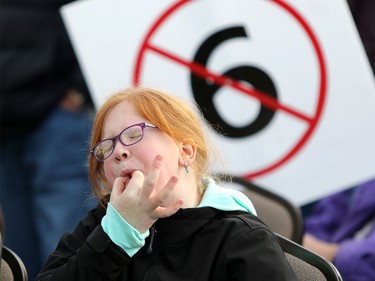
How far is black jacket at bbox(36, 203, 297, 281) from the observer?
6.62ft

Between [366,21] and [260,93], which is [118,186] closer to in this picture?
[260,93]

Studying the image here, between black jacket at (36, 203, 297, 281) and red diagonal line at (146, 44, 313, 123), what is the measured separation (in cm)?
124

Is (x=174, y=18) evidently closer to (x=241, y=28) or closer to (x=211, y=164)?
(x=241, y=28)

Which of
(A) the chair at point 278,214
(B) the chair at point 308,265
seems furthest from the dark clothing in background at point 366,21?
(B) the chair at point 308,265

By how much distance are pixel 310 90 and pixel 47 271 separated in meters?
1.43

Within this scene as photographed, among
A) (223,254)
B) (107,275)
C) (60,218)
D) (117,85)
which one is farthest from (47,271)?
(60,218)

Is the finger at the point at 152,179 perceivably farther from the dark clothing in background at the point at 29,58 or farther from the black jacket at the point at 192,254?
the dark clothing in background at the point at 29,58

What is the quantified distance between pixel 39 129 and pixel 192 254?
2481mm

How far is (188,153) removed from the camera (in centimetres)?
216

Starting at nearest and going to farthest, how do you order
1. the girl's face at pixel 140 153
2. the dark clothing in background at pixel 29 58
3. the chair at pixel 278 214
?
the girl's face at pixel 140 153
the chair at pixel 278 214
the dark clothing in background at pixel 29 58

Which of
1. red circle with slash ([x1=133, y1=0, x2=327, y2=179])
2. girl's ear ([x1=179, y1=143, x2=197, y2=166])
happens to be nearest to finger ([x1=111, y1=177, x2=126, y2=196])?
girl's ear ([x1=179, y1=143, x2=197, y2=166])

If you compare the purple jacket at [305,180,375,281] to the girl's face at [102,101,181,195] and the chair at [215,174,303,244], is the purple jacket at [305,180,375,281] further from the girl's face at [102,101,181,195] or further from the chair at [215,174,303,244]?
the girl's face at [102,101,181,195]

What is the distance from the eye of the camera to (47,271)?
2.22 meters

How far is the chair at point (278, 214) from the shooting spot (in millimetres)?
2922
